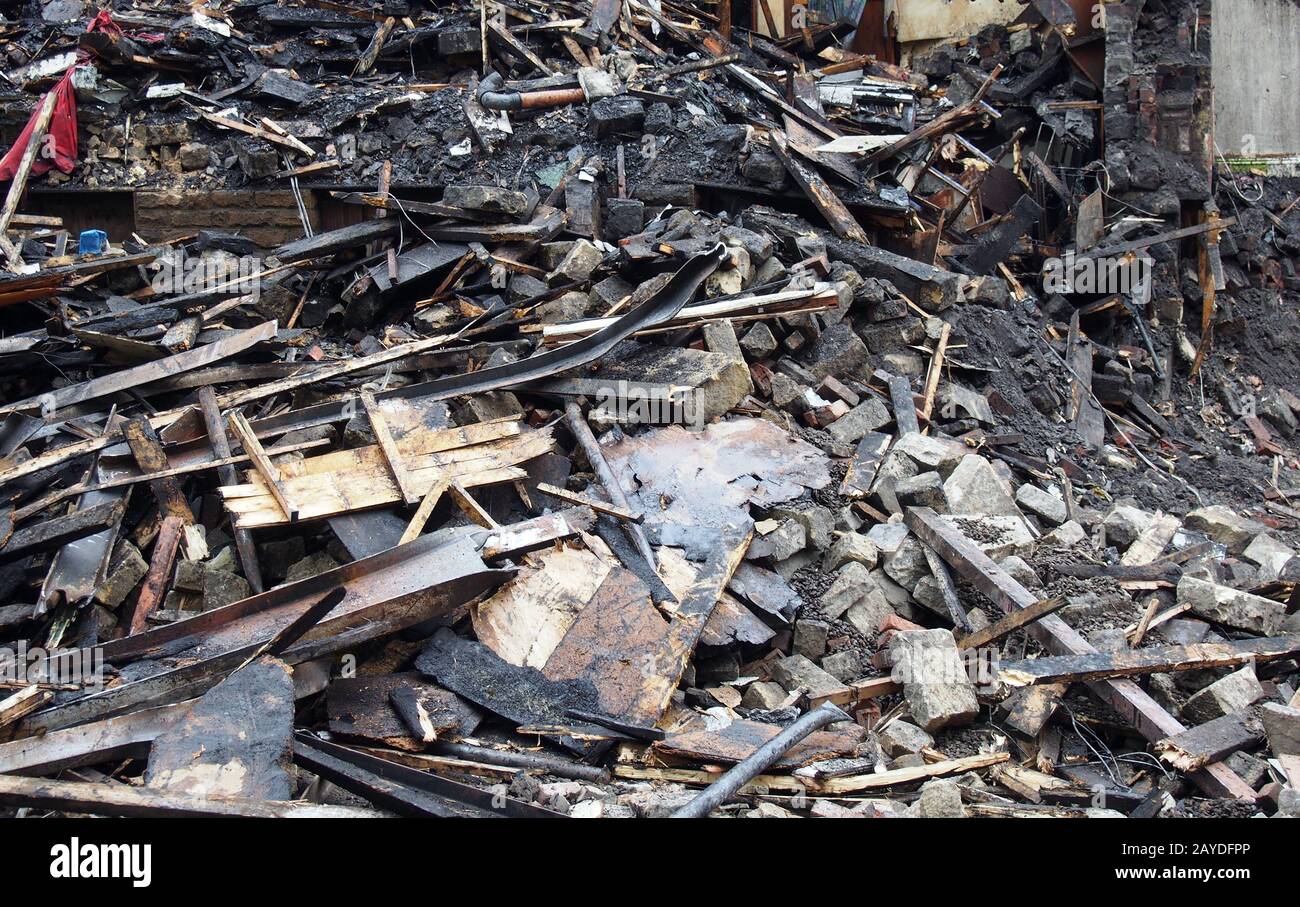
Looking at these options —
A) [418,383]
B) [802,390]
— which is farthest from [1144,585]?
[418,383]

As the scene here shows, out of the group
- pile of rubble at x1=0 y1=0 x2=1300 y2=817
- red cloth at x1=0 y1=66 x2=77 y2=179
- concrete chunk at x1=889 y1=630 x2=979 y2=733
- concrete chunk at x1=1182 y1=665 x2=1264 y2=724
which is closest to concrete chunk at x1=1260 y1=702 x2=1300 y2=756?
pile of rubble at x1=0 y1=0 x2=1300 y2=817

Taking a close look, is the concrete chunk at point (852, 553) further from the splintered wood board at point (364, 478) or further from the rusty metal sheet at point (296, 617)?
the rusty metal sheet at point (296, 617)

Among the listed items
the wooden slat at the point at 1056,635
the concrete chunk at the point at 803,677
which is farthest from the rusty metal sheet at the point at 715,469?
the concrete chunk at the point at 803,677

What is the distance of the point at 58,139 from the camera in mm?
10133

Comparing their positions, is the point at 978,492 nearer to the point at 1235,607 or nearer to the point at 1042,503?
the point at 1042,503

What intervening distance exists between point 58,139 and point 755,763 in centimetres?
984

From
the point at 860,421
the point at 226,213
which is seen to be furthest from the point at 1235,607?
the point at 226,213

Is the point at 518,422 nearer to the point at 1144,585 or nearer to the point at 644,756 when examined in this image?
the point at 644,756

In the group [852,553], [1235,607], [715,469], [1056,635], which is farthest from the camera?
[715,469]

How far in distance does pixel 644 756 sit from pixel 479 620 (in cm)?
118

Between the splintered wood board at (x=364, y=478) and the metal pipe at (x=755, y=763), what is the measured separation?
2.34m

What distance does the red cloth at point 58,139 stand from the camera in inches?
394

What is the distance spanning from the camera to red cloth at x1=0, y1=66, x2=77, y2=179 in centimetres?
1000

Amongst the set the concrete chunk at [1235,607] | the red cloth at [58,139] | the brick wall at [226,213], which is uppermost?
the red cloth at [58,139]
